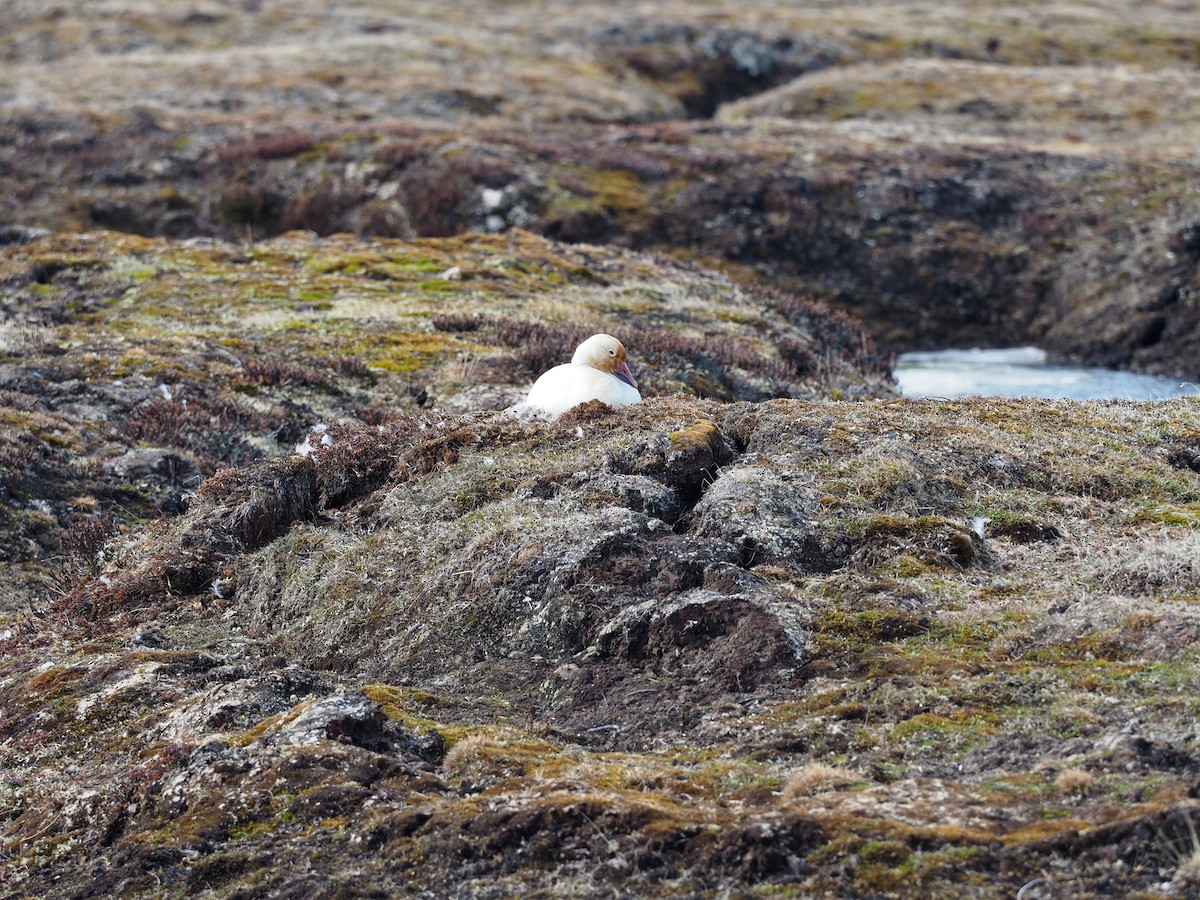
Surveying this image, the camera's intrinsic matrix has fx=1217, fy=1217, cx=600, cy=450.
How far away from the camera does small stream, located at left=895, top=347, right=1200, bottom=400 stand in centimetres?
2141

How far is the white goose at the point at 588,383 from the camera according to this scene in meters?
11.0

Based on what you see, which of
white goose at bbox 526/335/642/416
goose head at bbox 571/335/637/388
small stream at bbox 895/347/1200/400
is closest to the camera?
white goose at bbox 526/335/642/416

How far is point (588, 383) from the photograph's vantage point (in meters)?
11.1

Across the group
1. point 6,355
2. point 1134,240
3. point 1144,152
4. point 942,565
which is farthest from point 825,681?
point 1144,152

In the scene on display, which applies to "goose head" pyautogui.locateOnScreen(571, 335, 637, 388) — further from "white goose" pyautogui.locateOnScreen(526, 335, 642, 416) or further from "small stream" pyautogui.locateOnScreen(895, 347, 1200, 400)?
"small stream" pyautogui.locateOnScreen(895, 347, 1200, 400)

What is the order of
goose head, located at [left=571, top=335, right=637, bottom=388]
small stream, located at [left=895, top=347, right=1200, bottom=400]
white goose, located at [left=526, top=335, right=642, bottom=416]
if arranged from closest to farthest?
1. white goose, located at [left=526, top=335, right=642, bottom=416]
2. goose head, located at [left=571, top=335, right=637, bottom=388]
3. small stream, located at [left=895, top=347, right=1200, bottom=400]

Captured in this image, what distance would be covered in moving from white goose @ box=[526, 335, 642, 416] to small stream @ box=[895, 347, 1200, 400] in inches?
391

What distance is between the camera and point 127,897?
5.54 m

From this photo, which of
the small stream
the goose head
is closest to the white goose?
the goose head

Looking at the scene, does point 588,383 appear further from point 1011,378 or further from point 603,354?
point 1011,378

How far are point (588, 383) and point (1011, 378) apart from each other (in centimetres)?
1443

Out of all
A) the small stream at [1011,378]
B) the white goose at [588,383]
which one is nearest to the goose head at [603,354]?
the white goose at [588,383]

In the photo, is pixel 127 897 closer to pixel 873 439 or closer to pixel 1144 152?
pixel 873 439

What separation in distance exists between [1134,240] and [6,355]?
23.3 meters
